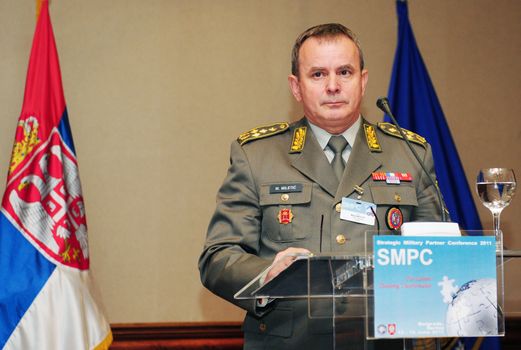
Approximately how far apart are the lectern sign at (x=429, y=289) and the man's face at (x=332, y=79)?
100cm

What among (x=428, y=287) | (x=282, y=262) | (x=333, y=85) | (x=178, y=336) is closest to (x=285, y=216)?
(x=333, y=85)

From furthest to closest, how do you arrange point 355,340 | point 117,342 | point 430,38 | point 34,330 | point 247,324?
point 430,38, point 117,342, point 34,330, point 247,324, point 355,340

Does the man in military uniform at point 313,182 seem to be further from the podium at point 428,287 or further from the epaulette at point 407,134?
the podium at point 428,287

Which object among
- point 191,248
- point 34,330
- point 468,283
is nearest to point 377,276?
point 468,283

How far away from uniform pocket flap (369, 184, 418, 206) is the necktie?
12 centimetres

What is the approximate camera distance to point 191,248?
4.00 meters

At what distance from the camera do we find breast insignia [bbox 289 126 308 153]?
2.55 m

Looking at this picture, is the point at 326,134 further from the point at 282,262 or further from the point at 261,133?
the point at 282,262

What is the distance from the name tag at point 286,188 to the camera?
→ 2430mm

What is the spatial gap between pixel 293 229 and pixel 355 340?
2.40ft

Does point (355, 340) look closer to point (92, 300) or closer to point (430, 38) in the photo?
point (92, 300)

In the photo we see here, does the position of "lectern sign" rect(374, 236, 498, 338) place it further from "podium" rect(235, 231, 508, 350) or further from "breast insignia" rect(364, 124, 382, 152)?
"breast insignia" rect(364, 124, 382, 152)

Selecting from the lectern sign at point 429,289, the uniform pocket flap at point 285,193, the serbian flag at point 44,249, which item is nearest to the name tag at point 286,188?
the uniform pocket flap at point 285,193

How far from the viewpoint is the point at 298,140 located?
258cm
